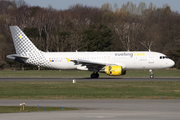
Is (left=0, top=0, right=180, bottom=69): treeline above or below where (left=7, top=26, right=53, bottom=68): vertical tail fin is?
above

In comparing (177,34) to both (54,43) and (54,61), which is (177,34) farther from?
(54,61)

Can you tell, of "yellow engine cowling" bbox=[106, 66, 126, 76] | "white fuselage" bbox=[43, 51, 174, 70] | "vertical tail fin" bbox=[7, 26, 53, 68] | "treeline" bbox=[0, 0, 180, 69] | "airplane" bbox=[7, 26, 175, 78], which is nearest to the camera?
"yellow engine cowling" bbox=[106, 66, 126, 76]

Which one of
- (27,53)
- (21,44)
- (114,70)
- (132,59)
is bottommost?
(114,70)

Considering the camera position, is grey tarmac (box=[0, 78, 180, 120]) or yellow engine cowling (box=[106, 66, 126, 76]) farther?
yellow engine cowling (box=[106, 66, 126, 76])

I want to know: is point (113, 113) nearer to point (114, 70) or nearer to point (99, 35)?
point (114, 70)

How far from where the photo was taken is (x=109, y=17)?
13725 centimetres

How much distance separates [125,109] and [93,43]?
6705cm

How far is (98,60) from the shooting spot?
46750 mm

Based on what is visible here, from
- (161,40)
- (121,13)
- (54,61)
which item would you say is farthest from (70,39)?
(121,13)

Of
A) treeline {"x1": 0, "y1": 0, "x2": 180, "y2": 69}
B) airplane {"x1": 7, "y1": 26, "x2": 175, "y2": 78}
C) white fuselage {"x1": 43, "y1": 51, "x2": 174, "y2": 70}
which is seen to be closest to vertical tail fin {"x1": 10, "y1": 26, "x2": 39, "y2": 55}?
airplane {"x1": 7, "y1": 26, "x2": 175, "y2": 78}

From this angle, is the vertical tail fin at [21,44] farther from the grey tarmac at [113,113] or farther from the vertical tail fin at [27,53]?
the grey tarmac at [113,113]

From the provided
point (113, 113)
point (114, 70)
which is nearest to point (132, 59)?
point (114, 70)

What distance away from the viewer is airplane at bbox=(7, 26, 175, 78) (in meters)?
45.8

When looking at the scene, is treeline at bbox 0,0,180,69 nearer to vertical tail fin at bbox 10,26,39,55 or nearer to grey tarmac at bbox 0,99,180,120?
vertical tail fin at bbox 10,26,39,55
